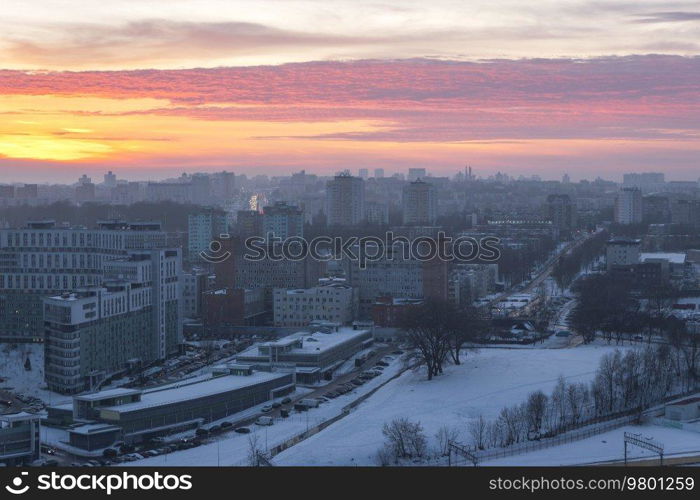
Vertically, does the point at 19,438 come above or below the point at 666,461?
below

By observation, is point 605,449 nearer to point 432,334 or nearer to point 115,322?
point 432,334

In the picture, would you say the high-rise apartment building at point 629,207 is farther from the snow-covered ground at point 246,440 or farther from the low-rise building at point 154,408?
the low-rise building at point 154,408

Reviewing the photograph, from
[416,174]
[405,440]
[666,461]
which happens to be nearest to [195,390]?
[405,440]

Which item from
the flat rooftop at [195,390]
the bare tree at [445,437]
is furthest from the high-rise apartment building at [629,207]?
the bare tree at [445,437]

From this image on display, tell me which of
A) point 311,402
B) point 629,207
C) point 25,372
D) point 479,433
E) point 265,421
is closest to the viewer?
point 479,433
